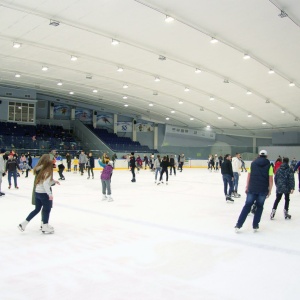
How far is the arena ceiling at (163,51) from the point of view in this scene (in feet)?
42.5

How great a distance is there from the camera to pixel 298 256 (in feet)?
14.6

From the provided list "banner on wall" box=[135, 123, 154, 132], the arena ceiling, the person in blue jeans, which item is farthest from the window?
the person in blue jeans

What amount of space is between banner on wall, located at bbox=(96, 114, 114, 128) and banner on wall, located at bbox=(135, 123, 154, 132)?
317cm

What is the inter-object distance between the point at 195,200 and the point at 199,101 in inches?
821

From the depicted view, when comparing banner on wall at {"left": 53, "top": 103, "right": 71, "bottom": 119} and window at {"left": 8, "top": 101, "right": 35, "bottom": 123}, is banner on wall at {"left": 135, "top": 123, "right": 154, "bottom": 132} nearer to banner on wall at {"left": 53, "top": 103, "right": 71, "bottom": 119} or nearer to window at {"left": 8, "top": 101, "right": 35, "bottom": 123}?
banner on wall at {"left": 53, "top": 103, "right": 71, "bottom": 119}

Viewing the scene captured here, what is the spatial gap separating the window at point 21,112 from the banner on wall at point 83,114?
580cm

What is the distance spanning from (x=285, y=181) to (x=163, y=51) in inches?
492

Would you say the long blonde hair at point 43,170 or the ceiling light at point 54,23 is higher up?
the ceiling light at point 54,23

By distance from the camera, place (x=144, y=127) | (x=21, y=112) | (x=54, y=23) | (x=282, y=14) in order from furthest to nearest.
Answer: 1. (x=144, y=127)
2. (x=21, y=112)
3. (x=54, y=23)
4. (x=282, y=14)

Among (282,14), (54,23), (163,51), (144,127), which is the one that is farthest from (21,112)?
(282,14)

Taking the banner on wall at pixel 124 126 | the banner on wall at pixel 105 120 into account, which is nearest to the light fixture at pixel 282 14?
the banner on wall at pixel 105 120

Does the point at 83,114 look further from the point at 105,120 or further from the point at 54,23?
the point at 54,23

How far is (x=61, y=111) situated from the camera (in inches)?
1464

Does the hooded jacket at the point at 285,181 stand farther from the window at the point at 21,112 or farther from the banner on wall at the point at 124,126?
the banner on wall at the point at 124,126
